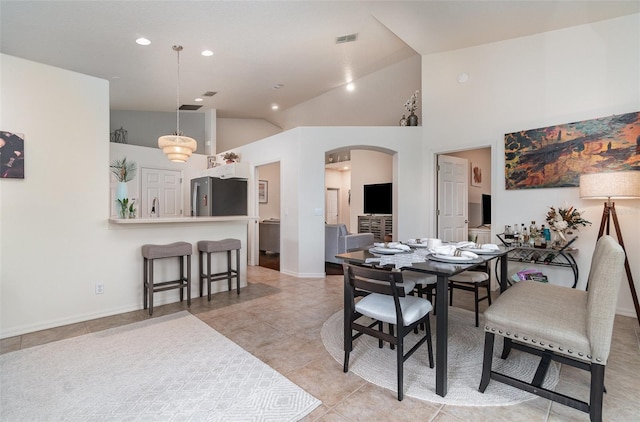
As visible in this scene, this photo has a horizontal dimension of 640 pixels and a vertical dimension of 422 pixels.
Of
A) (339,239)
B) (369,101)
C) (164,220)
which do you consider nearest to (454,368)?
(164,220)

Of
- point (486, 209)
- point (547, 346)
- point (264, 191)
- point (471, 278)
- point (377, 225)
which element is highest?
point (264, 191)

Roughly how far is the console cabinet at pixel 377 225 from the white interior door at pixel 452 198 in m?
1.86

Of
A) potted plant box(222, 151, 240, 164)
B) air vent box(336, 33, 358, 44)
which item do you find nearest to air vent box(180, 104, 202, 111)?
potted plant box(222, 151, 240, 164)

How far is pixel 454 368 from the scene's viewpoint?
216 centimetres

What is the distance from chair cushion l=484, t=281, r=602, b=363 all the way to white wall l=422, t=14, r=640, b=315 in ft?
6.55

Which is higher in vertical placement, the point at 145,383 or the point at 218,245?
the point at 218,245

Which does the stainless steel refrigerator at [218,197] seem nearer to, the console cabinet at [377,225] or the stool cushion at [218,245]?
the stool cushion at [218,245]

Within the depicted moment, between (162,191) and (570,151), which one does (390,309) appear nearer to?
(570,151)

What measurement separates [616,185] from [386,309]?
2.69 m

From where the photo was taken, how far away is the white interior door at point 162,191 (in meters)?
6.58

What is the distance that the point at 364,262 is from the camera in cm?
220

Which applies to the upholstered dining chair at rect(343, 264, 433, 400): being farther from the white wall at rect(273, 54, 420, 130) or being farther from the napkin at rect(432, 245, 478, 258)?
the white wall at rect(273, 54, 420, 130)

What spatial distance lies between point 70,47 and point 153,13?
160 cm

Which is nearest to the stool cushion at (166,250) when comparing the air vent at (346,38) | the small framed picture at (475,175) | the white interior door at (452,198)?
the air vent at (346,38)
